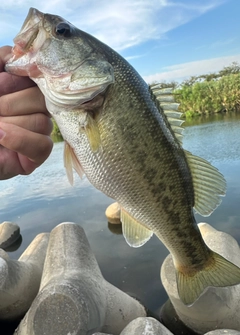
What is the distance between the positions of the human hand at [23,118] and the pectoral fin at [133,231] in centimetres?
66

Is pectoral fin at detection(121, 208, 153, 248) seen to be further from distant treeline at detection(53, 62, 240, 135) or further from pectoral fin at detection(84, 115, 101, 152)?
distant treeline at detection(53, 62, 240, 135)

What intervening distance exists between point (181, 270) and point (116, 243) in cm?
501

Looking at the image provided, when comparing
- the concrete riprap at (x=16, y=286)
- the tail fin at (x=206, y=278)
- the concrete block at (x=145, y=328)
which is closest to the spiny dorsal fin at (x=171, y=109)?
the tail fin at (x=206, y=278)

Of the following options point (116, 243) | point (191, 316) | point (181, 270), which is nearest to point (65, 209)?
point (116, 243)

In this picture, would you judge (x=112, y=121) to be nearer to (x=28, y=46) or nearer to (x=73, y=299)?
(x=28, y=46)

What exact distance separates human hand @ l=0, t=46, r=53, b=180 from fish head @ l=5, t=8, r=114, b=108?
0.24 ft

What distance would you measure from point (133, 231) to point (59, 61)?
3.61 feet

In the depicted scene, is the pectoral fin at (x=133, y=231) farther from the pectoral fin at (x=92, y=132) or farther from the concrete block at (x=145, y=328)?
the concrete block at (x=145, y=328)

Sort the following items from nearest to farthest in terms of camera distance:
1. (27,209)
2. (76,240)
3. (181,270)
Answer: (181,270) → (76,240) → (27,209)

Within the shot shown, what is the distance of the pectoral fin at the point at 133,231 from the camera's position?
2.14 metres

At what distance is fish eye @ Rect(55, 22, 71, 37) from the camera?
1823 millimetres

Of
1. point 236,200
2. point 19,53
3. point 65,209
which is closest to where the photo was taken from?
point 19,53

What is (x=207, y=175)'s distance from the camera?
2.26m

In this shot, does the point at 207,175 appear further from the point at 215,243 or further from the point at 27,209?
the point at 27,209
